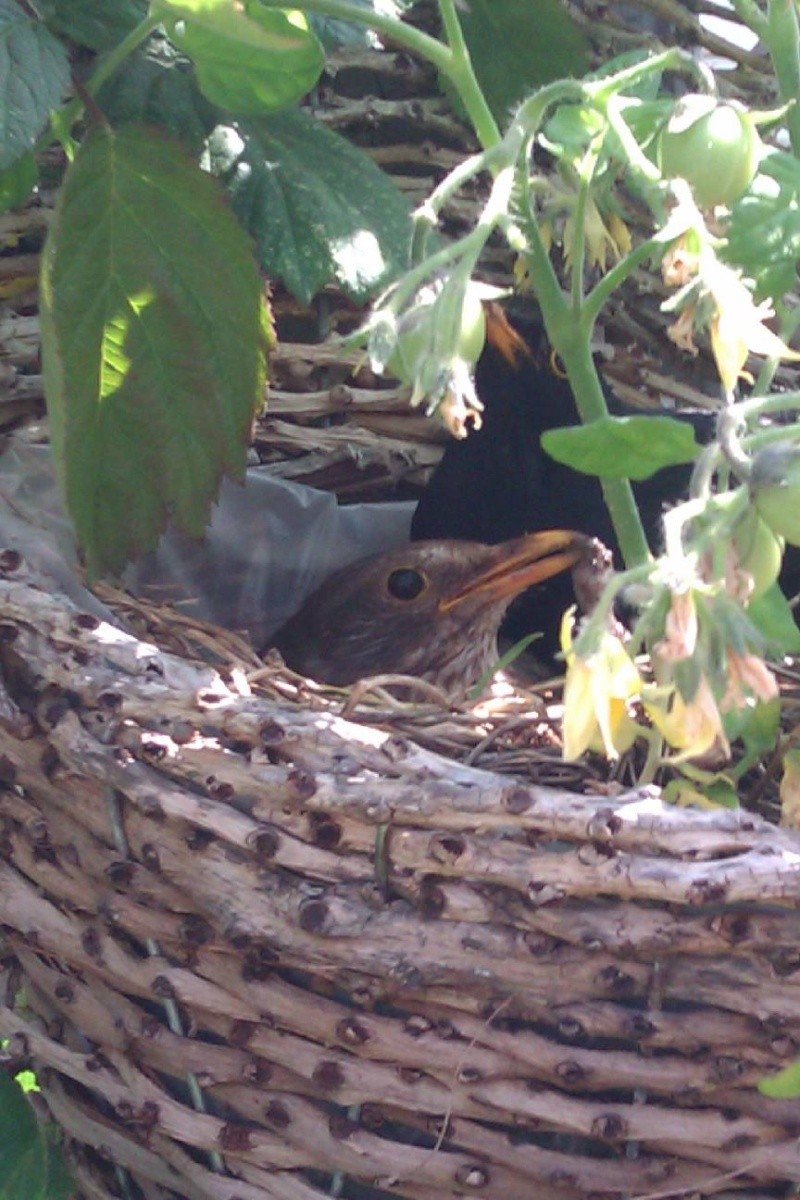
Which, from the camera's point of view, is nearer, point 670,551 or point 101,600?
point 670,551

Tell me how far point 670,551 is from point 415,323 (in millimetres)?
192

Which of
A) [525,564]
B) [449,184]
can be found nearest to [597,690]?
[449,184]

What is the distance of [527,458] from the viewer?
154cm

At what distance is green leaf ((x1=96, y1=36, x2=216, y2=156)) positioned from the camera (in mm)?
1120

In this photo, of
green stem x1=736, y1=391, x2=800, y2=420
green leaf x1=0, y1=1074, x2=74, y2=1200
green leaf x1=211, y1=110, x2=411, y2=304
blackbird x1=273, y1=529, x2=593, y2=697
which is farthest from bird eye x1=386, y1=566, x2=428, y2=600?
green stem x1=736, y1=391, x2=800, y2=420

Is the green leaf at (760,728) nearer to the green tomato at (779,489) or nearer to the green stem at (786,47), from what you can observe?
the green tomato at (779,489)

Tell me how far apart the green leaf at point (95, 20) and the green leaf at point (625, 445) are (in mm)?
573

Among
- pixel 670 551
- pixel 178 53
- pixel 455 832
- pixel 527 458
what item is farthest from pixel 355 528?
pixel 670 551

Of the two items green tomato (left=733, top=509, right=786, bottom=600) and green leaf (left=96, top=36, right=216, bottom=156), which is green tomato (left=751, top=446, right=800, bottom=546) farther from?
green leaf (left=96, top=36, right=216, bottom=156)

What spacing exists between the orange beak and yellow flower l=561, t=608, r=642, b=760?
0.74 meters

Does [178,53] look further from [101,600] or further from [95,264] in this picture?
[101,600]

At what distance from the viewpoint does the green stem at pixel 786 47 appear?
33.8 inches

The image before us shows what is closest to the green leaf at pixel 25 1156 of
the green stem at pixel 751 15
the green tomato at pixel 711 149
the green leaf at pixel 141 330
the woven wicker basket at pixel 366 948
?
the woven wicker basket at pixel 366 948

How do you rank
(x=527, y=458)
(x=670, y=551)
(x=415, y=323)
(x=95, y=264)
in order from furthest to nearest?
(x=527, y=458) < (x=95, y=264) < (x=415, y=323) < (x=670, y=551)
